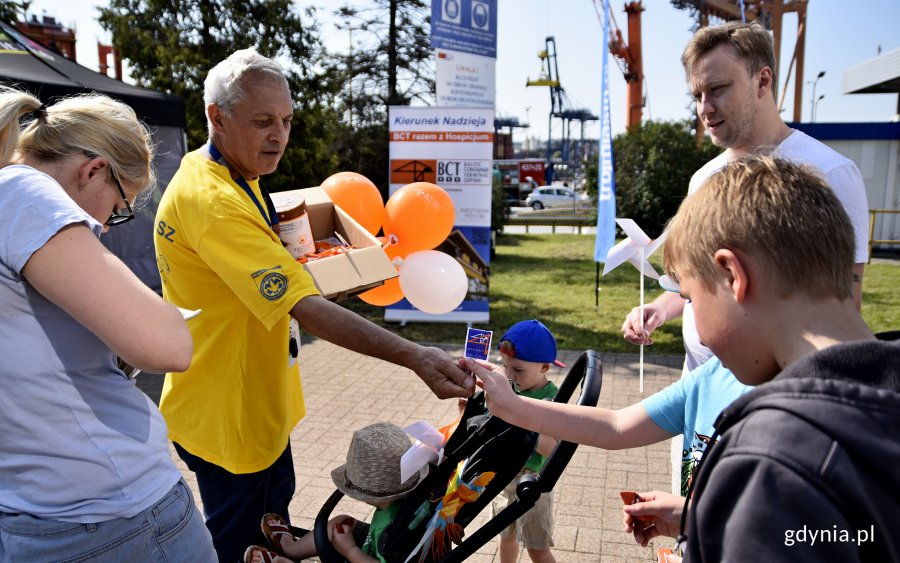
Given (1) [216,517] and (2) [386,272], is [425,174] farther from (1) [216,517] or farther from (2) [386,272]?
(1) [216,517]

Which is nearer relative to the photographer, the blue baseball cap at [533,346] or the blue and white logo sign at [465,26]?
the blue baseball cap at [533,346]

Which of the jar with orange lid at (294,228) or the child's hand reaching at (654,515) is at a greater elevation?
the jar with orange lid at (294,228)

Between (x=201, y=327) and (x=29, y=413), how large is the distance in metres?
0.89

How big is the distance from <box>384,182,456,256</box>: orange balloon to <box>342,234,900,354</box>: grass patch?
12.2ft

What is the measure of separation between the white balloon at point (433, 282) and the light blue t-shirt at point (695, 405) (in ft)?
7.79

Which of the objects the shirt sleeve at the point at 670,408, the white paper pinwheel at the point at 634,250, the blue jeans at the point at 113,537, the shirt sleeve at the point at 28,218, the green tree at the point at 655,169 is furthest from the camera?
the green tree at the point at 655,169

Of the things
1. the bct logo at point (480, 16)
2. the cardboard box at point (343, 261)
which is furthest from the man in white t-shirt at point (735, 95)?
the bct logo at point (480, 16)

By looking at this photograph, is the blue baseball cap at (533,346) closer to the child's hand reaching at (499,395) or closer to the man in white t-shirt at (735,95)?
the man in white t-shirt at (735,95)

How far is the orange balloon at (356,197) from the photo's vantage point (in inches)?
165

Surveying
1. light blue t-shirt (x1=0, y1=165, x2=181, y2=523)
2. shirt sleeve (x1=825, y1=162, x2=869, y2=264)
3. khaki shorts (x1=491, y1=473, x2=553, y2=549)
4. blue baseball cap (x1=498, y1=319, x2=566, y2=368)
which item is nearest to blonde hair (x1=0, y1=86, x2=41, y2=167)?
light blue t-shirt (x1=0, y1=165, x2=181, y2=523)

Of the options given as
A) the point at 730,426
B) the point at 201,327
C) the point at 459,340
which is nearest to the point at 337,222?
the point at 201,327

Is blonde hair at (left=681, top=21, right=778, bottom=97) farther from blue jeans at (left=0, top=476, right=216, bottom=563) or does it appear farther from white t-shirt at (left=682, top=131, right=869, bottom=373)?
blue jeans at (left=0, top=476, right=216, bottom=563)

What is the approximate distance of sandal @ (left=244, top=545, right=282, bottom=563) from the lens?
101 inches

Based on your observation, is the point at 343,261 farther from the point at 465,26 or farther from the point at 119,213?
the point at 465,26
